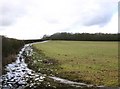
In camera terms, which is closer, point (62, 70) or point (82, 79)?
point (82, 79)

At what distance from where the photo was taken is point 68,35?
15688 cm

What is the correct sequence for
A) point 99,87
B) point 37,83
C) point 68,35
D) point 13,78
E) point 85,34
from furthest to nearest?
point 68,35
point 85,34
point 13,78
point 37,83
point 99,87

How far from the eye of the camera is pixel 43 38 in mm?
167875

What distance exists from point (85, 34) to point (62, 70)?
4703 inches

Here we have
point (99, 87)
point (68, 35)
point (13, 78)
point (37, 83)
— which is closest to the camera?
point (99, 87)

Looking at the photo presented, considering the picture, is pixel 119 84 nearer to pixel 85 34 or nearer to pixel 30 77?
pixel 30 77

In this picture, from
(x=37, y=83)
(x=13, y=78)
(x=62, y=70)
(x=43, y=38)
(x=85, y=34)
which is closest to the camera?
(x=37, y=83)

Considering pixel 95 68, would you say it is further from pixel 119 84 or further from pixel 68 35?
pixel 68 35

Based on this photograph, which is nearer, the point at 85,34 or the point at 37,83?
the point at 37,83

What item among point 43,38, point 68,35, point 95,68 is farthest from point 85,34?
point 95,68

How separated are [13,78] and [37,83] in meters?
3.36

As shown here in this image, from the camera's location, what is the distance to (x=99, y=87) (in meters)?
19.5

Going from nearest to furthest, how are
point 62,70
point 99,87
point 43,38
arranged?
1. point 99,87
2. point 62,70
3. point 43,38

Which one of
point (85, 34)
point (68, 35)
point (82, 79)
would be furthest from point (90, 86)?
point (68, 35)
